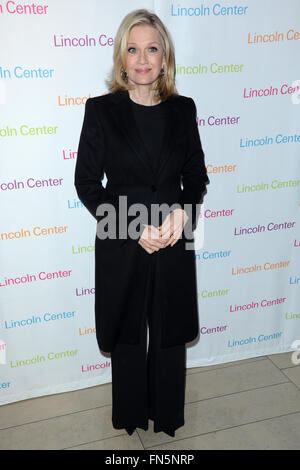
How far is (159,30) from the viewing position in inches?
81.6

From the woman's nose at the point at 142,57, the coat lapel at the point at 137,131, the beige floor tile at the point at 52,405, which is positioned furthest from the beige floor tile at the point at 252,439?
the woman's nose at the point at 142,57

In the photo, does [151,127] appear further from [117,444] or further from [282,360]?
→ [282,360]

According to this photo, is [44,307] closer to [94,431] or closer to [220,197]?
[94,431]

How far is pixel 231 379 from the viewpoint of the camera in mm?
3100

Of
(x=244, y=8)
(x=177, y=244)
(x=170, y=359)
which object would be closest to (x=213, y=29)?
(x=244, y=8)

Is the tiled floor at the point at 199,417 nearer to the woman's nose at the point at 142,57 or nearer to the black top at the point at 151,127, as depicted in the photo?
the black top at the point at 151,127

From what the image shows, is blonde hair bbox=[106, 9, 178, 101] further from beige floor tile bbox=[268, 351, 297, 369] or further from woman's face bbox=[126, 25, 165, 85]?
beige floor tile bbox=[268, 351, 297, 369]

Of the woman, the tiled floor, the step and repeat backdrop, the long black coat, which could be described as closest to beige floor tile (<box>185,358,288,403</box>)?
the tiled floor

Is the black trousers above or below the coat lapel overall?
below

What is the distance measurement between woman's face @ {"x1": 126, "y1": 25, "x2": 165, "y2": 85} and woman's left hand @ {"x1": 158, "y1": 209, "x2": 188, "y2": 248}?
24.4 inches

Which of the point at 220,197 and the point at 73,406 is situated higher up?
the point at 220,197

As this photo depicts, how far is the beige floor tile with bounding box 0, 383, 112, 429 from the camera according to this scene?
276 centimetres

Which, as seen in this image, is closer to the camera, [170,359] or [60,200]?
[170,359]
